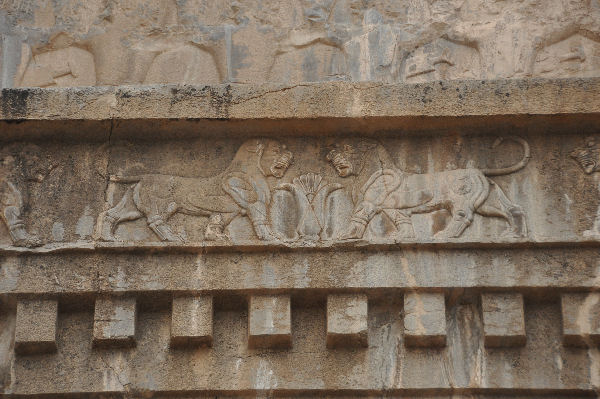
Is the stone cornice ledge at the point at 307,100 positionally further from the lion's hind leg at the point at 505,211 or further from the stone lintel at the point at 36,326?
the stone lintel at the point at 36,326

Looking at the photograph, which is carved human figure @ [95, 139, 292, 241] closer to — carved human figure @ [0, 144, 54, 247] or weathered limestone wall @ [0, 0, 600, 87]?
carved human figure @ [0, 144, 54, 247]

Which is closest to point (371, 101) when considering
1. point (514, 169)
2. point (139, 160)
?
point (514, 169)

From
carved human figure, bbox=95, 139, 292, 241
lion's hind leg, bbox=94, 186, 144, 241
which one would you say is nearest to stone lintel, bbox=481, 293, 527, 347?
carved human figure, bbox=95, 139, 292, 241

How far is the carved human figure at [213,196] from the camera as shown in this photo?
26.6 ft

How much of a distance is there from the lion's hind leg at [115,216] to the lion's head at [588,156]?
2.87m

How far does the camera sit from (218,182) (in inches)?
328

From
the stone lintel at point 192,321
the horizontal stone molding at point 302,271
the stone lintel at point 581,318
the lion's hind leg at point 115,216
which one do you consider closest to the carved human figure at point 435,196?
the horizontal stone molding at point 302,271

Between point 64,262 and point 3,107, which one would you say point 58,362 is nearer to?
point 64,262

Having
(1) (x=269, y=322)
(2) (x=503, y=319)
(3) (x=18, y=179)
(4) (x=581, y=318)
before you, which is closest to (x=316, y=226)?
(1) (x=269, y=322)

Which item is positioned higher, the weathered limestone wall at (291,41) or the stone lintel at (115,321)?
the weathered limestone wall at (291,41)

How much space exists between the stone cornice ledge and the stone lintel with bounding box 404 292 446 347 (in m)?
1.23

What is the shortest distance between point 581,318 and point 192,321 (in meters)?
2.38

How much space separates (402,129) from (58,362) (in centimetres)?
268

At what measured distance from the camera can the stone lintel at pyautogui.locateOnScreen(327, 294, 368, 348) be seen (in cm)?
771
